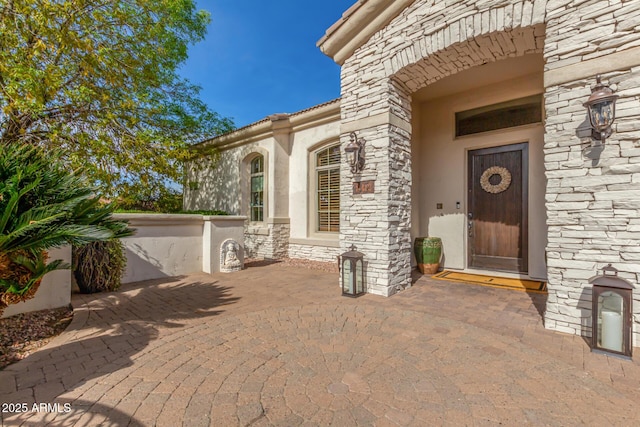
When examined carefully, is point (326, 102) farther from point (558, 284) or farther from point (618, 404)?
point (618, 404)

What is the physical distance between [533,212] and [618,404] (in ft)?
12.7

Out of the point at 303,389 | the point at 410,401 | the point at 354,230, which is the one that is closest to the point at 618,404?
the point at 410,401

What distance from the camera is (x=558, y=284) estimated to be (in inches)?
124

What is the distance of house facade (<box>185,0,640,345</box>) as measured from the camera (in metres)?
2.91

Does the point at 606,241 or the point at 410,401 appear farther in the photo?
the point at 606,241

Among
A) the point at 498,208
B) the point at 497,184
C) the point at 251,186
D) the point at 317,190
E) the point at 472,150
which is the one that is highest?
the point at 472,150

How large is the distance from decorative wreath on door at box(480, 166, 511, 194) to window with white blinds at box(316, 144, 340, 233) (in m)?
3.21

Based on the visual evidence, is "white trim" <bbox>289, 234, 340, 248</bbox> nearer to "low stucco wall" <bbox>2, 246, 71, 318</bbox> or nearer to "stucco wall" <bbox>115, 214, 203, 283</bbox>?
"stucco wall" <bbox>115, 214, 203, 283</bbox>

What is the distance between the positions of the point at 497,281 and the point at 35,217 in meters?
6.32

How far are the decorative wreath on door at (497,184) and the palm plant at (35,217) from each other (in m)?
6.07

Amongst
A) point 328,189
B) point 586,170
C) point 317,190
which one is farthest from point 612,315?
point 317,190

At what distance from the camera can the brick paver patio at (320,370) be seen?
1891 mm

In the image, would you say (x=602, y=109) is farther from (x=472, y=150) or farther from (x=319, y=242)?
(x=319, y=242)

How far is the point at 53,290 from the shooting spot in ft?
13.1
